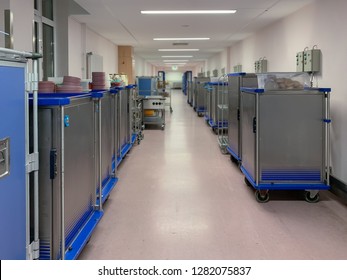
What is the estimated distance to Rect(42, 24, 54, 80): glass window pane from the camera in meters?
7.46

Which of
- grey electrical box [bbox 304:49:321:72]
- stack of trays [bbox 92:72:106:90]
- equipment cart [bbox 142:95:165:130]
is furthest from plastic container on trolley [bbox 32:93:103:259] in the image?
equipment cart [bbox 142:95:165:130]

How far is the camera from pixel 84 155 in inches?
117

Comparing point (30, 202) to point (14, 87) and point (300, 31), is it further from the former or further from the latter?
point (300, 31)

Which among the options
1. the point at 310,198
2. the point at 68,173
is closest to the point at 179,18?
the point at 310,198

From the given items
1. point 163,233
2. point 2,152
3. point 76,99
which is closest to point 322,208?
point 163,233

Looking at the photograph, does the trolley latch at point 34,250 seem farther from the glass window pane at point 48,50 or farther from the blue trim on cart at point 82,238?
the glass window pane at point 48,50

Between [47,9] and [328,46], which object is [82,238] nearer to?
[328,46]

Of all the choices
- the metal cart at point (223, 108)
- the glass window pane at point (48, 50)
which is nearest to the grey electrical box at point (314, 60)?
the metal cart at point (223, 108)

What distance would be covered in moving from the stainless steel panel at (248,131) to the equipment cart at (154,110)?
5.51 meters

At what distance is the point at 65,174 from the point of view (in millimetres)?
2439

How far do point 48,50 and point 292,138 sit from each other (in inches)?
219

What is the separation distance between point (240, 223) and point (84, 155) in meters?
1.63

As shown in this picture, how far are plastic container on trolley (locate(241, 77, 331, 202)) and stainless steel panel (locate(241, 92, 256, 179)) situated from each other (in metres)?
0.13

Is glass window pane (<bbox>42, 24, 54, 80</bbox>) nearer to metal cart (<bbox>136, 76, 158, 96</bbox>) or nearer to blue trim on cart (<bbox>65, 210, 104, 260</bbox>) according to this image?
metal cart (<bbox>136, 76, 158, 96</bbox>)
